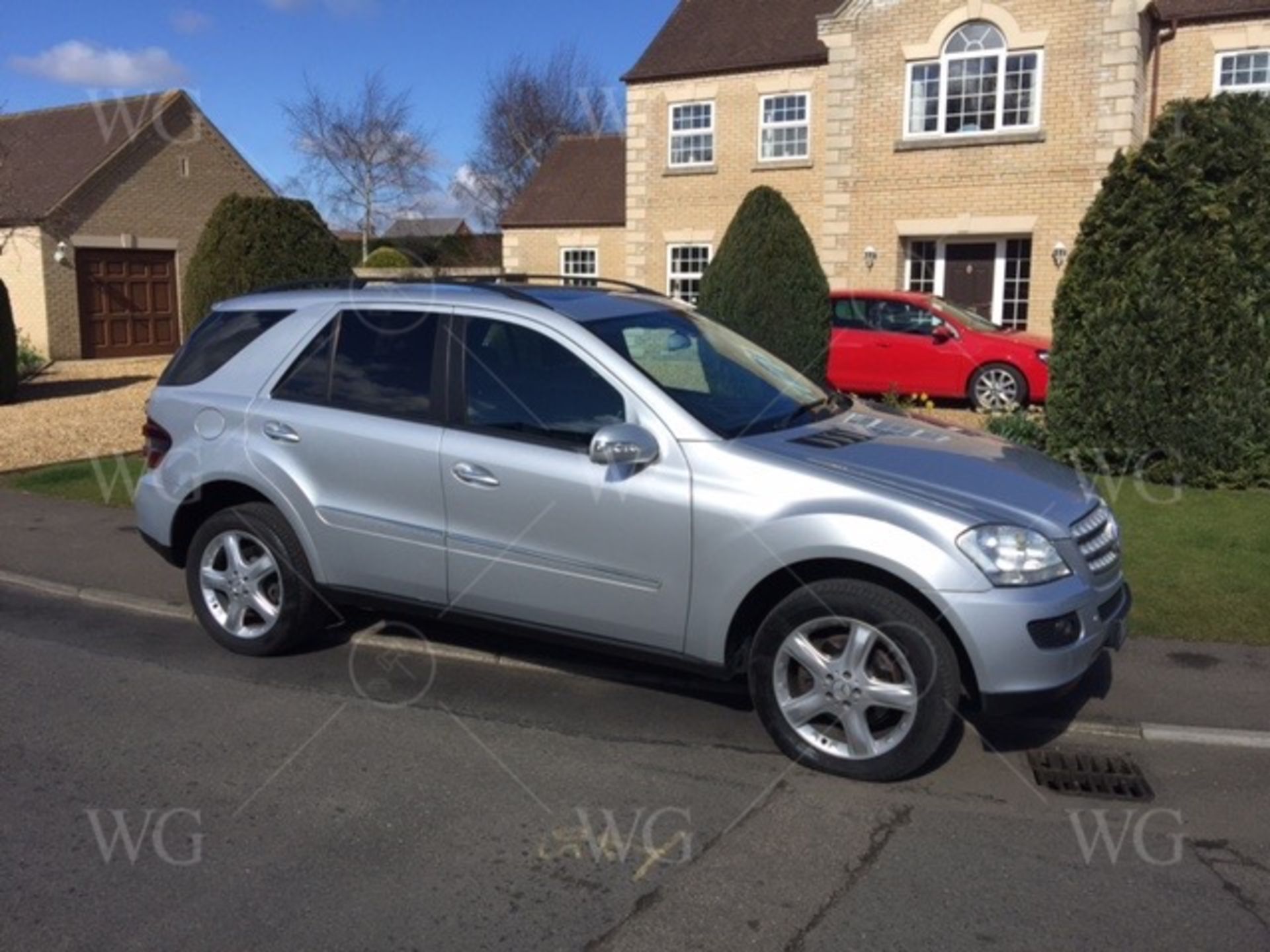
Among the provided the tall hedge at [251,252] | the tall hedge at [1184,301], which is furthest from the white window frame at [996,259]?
the tall hedge at [251,252]

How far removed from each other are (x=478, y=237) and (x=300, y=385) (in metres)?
41.8

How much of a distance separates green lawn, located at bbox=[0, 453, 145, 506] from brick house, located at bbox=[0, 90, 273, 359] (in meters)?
13.7

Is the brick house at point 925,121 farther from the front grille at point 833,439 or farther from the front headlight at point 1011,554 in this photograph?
the front headlight at point 1011,554

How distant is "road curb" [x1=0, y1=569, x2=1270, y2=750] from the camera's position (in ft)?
15.8

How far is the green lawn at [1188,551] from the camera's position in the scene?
6.20m

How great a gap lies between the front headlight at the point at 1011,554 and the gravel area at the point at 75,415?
400 inches

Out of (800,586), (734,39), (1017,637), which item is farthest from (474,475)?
(734,39)

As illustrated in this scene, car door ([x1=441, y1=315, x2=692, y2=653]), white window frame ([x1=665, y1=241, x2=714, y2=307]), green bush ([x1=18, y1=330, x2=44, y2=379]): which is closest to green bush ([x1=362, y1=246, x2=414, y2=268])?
white window frame ([x1=665, y1=241, x2=714, y2=307])

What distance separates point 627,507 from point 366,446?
137 cm

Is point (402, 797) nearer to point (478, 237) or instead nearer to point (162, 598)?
point (162, 598)

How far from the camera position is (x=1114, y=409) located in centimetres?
940

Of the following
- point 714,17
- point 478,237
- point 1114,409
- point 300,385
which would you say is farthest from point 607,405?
point 478,237

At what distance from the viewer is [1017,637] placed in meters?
4.09

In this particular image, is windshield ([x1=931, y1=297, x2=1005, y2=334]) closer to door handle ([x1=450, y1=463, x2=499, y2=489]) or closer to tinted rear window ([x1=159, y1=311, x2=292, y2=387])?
tinted rear window ([x1=159, y1=311, x2=292, y2=387])
